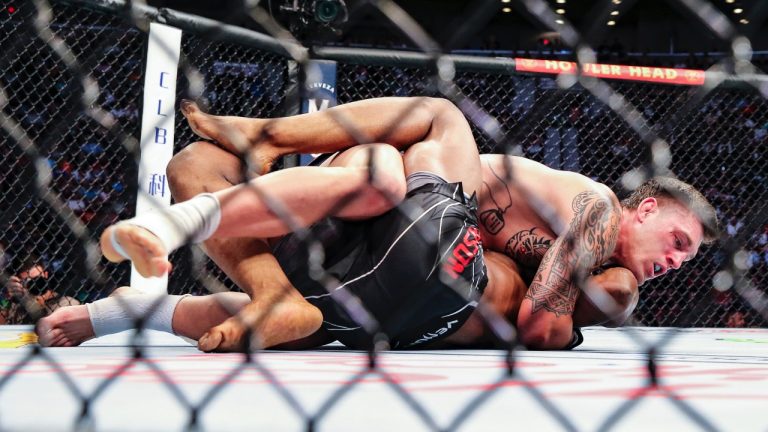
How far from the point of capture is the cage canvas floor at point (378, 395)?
651mm

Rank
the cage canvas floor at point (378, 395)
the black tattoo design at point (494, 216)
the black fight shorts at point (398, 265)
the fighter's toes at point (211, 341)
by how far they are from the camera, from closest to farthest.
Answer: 1. the cage canvas floor at point (378, 395)
2. the fighter's toes at point (211, 341)
3. the black fight shorts at point (398, 265)
4. the black tattoo design at point (494, 216)

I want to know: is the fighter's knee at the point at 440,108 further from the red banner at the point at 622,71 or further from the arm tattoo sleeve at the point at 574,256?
the red banner at the point at 622,71

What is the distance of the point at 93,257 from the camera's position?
2.73 m

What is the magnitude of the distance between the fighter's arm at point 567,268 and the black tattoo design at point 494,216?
9.7 inches

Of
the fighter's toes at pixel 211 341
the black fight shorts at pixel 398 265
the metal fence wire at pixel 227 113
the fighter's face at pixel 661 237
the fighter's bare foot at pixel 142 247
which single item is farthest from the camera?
the metal fence wire at pixel 227 113

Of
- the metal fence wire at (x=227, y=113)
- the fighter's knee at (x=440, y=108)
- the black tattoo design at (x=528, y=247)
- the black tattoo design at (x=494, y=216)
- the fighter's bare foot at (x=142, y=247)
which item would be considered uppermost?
the metal fence wire at (x=227, y=113)

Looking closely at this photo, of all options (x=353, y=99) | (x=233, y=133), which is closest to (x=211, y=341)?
(x=233, y=133)

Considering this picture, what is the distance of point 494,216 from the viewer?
6.05 ft

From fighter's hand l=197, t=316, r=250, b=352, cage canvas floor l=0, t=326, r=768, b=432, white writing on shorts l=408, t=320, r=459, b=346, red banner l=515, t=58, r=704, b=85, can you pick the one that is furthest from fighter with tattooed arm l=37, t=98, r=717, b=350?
red banner l=515, t=58, r=704, b=85

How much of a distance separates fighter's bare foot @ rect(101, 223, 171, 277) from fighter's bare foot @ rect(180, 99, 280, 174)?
0.53m

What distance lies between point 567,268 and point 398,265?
329 millimetres

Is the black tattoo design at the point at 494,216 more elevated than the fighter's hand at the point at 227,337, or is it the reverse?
the black tattoo design at the point at 494,216

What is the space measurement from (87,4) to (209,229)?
140 centimetres

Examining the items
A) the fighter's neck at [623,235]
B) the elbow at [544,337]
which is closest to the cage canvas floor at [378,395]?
the elbow at [544,337]
